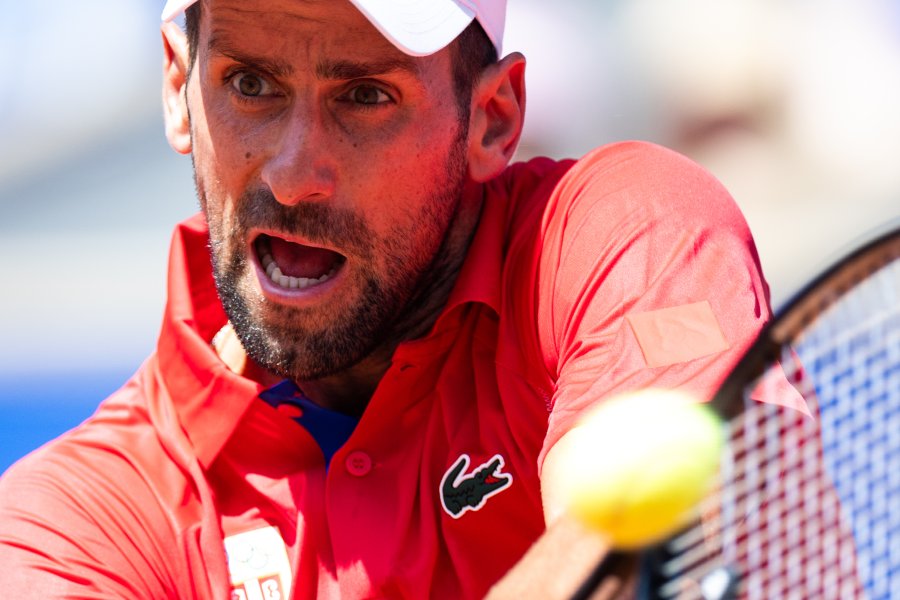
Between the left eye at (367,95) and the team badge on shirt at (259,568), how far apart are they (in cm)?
55

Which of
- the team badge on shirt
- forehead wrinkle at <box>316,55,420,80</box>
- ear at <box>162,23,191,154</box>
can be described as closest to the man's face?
forehead wrinkle at <box>316,55,420,80</box>

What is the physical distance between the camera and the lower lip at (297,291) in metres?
1.54

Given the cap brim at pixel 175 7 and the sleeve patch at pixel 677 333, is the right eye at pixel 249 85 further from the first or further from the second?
the sleeve patch at pixel 677 333

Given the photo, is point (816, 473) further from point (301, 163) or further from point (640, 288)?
point (301, 163)

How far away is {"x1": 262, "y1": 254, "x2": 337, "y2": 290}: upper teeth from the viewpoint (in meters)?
1.56

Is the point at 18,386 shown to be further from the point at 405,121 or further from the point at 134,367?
the point at 405,121

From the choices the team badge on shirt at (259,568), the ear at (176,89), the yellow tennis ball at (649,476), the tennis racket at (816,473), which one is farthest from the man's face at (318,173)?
the tennis racket at (816,473)

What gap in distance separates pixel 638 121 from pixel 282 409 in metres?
1.80

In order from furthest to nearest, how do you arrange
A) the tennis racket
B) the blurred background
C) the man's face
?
1. the blurred background
2. the man's face
3. the tennis racket

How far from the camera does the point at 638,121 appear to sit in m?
3.20

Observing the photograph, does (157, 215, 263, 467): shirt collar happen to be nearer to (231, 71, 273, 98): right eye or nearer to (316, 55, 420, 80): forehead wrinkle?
(231, 71, 273, 98): right eye

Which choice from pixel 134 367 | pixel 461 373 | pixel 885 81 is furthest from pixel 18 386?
pixel 885 81

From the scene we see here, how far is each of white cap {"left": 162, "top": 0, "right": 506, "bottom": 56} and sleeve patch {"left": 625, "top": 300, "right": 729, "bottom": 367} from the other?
0.42 meters

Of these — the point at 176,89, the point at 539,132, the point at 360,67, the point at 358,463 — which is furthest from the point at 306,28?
the point at 539,132
